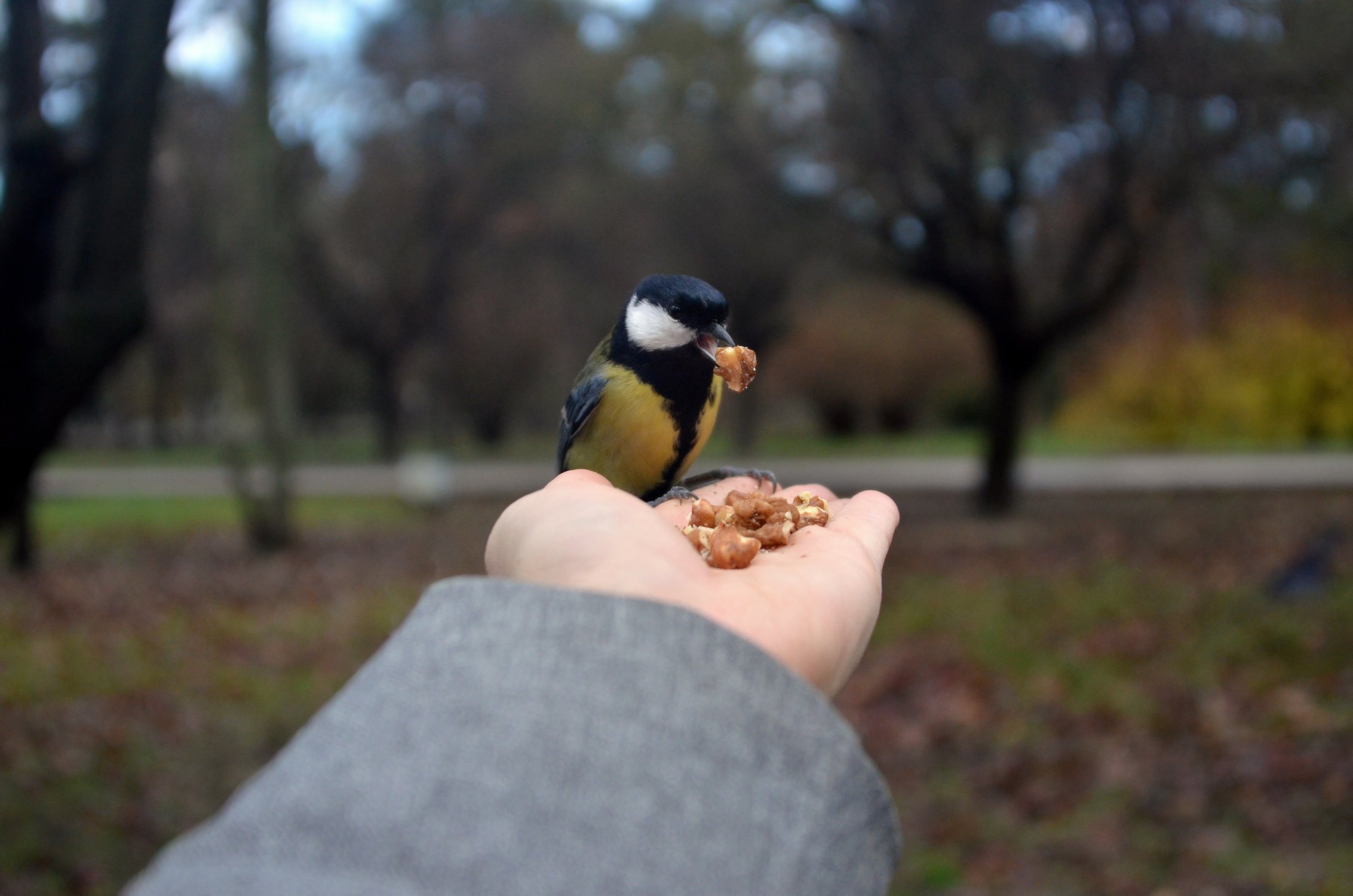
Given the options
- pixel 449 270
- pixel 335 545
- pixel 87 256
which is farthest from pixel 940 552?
pixel 449 270

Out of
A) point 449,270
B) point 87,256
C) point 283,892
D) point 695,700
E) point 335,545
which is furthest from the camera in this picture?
point 449,270

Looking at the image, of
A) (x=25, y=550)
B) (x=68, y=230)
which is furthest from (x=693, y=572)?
(x=25, y=550)

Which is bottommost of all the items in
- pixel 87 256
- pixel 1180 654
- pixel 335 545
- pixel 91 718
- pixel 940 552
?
pixel 335 545

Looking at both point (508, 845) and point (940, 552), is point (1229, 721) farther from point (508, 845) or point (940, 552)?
point (508, 845)

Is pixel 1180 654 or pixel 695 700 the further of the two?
pixel 1180 654

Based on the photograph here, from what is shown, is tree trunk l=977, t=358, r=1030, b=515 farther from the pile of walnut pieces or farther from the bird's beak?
the bird's beak

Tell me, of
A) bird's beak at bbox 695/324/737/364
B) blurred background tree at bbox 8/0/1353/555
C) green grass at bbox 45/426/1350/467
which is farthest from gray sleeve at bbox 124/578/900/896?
green grass at bbox 45/426/1350/467
